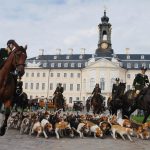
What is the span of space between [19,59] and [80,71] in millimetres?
102474

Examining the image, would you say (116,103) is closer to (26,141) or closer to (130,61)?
(26,141)

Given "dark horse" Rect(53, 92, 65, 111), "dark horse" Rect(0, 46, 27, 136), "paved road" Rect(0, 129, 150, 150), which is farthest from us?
"dark horse" Rect(53, 92, 65, 111)

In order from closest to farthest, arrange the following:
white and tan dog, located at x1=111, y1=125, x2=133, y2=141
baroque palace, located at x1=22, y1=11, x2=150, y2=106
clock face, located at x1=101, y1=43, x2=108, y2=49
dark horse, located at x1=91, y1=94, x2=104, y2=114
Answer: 1. white and tan dog, located at x1=111, y1=125, x2=133, y2=141
2. dark horse, located at x1=91, y1=94, x2=104, y2=114
3. clock face, located at x1=101, y1=43, x2=108, y2=49
4. baroque palace, located at x1=22, y1=11, x2=150, y2=106

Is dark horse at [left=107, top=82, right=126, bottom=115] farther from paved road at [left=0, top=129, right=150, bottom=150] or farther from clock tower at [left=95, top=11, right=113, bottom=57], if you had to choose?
clock tower at [left=95, top=11, right=113, bottom=57]

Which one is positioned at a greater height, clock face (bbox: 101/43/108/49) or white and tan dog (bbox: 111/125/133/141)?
clock face (bbox: 101/43/108/49)

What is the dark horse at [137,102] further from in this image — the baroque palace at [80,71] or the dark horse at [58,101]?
the baroque palace at [80,71]

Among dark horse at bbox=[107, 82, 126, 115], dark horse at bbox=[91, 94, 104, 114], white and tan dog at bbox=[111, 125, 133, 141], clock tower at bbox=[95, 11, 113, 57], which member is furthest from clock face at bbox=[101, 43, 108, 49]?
white and tan dog at bbox=[111, 125, 133, 141]

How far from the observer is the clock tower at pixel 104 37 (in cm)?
10044

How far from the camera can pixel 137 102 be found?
66.2 feet

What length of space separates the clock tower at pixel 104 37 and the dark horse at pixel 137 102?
78.5 m

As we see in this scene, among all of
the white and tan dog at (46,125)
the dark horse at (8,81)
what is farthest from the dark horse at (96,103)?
the dark horse at (8,81)

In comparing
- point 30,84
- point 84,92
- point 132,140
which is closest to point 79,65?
point 84,92

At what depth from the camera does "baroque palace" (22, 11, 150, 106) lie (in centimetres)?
10569

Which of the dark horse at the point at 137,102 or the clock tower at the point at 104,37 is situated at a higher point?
the clock tower at the point at 104,37
